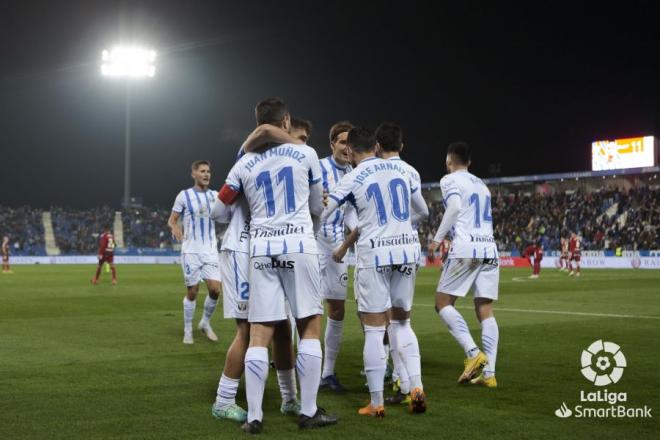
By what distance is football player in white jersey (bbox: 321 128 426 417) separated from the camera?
6.57 meters

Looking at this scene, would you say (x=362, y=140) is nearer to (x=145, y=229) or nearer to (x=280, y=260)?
(x=280, y=260)

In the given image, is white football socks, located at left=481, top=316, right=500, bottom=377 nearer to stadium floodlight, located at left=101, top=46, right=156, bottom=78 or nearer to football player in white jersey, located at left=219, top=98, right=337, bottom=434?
football player in white jersey, located at left=219, top=98, right=337, bottom=434

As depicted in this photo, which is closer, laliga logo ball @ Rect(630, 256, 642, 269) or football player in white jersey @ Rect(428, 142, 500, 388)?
football player in white jersey @ Rect(428, 142, 500, 388)

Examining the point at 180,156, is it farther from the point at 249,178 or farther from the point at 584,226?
the point at 249,178

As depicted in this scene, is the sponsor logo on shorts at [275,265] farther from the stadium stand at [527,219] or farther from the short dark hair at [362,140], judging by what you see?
the stadium stand at [527,219]

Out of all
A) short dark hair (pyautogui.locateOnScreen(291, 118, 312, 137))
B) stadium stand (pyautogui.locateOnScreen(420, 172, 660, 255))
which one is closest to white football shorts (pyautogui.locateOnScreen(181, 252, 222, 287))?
short dark hair (pyautogui.locateOnScreen(291, 118, 312, 137))

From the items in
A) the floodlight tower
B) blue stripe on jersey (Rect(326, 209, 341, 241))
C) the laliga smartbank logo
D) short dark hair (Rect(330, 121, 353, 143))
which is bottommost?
the laliga smartbank logo

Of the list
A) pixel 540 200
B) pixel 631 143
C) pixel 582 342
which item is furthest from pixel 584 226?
pixel 582 342

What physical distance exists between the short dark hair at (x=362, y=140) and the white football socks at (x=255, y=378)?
1.93m

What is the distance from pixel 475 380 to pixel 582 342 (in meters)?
3.75

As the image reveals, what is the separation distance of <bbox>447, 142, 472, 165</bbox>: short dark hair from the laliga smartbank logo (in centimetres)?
252

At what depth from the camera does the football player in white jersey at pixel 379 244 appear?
6566 mm

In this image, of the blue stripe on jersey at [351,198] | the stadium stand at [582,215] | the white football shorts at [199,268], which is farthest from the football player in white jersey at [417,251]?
the stadium stand at [582,215]

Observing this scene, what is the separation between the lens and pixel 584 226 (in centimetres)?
5306
